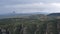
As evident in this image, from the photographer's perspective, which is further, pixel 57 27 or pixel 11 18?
pixel 11 18

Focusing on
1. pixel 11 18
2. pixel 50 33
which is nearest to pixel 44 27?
pixel 50 33

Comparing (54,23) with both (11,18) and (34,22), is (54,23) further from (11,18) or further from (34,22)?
(11,18)

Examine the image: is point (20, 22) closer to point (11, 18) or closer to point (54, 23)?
point (11, 18)

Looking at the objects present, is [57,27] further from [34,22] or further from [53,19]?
[34,22]

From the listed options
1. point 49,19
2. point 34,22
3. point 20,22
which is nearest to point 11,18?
point 20,22

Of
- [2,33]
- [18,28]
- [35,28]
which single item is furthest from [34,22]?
[2,33]

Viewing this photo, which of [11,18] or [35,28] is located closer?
[35,28]

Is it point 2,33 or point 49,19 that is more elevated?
point 49,19

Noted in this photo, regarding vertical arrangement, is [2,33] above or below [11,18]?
below
